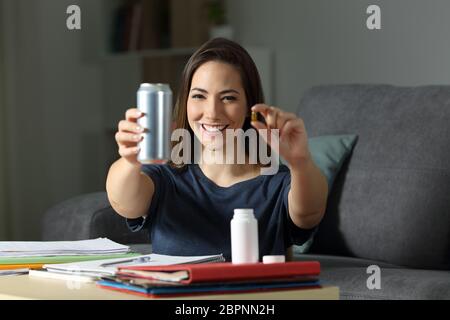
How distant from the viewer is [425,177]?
226 centimetres

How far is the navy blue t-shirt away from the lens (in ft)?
5.57

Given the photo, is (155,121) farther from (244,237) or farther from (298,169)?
(298,169)

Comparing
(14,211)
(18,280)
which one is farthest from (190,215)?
(14,211)

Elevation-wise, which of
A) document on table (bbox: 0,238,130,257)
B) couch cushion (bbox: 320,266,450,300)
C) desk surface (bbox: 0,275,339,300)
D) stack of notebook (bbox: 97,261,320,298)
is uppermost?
stack of notebook (bbox: 97,261,320,298)

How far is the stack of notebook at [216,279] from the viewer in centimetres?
114

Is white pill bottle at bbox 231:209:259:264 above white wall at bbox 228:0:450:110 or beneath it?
beneath

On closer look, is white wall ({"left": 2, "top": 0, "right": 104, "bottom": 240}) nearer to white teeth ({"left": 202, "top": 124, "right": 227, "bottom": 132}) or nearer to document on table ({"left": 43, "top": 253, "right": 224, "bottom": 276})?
white teeth ({"left": 202, "top": 124, "right": 227, "bottom": 132})

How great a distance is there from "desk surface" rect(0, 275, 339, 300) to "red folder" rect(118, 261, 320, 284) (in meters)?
0.02

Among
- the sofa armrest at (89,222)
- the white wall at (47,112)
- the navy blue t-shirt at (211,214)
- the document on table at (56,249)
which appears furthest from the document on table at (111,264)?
the white wall at (47,112)

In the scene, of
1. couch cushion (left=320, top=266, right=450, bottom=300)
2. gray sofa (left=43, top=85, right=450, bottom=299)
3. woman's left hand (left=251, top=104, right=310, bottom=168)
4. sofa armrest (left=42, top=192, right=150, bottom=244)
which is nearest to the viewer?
woman's left hand (left=251, top=104, right=310, bottom=168)

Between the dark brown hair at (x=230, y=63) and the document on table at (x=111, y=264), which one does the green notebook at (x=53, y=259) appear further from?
the dark brown hair at (x=230, y=63)

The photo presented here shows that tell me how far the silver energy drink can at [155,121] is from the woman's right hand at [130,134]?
0.01 metres

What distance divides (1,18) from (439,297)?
8.87 feet

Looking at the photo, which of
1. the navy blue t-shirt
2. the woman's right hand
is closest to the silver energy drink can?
the woman's right hand
